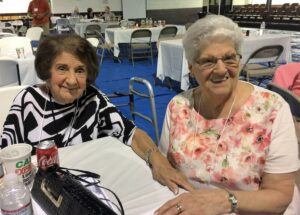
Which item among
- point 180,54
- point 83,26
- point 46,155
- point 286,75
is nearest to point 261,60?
point 180,54

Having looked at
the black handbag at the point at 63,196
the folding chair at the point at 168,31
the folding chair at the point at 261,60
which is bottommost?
the folding chair at the point at 261,60

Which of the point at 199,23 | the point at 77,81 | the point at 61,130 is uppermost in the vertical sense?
the point at 199,23

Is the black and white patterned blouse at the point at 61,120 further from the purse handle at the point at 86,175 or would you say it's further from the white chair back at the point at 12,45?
the white chair back at the point at 12,45

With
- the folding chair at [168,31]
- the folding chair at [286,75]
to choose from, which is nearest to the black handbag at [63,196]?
the folding chair at [286,75]

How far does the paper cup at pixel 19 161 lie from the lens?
1.06 metres

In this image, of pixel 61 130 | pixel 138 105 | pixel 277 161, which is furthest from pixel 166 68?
pixel 277 161

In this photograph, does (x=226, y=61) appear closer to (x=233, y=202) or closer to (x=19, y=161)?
(x=233, y=202)

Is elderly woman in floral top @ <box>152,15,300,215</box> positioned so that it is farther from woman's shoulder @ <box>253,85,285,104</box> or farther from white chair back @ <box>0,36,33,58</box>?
white chair back @ <box>0,36,33,58</box>

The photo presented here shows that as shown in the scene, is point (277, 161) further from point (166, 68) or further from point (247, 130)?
point (166, 68)

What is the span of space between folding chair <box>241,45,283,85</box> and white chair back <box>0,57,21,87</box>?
118 inches

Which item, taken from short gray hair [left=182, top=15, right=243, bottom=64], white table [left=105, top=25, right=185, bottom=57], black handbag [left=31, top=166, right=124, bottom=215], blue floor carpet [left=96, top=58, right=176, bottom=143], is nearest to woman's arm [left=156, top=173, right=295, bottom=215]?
black handbag [left=31, top=166, right=124, bottom=215]

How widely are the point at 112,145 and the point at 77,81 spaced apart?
1.19ft

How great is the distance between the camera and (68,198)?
2.96ft

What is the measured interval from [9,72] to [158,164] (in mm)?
2949
